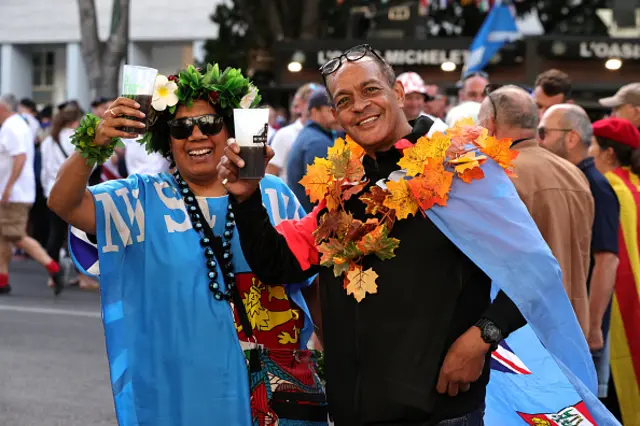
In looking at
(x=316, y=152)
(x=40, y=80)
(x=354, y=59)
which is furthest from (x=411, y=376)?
(x=40, y=80)

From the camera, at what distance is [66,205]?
395 centimetres

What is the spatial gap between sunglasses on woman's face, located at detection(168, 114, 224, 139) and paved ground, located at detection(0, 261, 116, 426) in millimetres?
3154

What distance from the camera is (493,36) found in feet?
47.7

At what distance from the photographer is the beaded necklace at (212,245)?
13.5 feet

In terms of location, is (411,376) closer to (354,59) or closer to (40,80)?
(354,59)

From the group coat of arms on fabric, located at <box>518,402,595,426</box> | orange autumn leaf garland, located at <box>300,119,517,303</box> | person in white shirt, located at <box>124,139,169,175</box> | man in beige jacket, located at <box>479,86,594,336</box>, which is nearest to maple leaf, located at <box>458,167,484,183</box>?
orange autumn leaf garland, located at <box>300,119,517,303</box>

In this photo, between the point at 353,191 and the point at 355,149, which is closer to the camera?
the point at 353,191

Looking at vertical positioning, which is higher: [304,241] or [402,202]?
[402,202]

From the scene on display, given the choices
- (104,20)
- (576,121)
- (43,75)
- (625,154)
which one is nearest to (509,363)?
(576,121)

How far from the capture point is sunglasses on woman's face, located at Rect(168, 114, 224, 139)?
4.27 m

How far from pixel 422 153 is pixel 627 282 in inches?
127

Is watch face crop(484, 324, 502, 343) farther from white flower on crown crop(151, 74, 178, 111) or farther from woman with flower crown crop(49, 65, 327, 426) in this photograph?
white flower on crown crop(151, 74, 178, 111)

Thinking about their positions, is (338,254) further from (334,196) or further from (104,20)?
(104,20)

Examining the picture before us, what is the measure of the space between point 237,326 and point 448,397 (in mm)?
962
